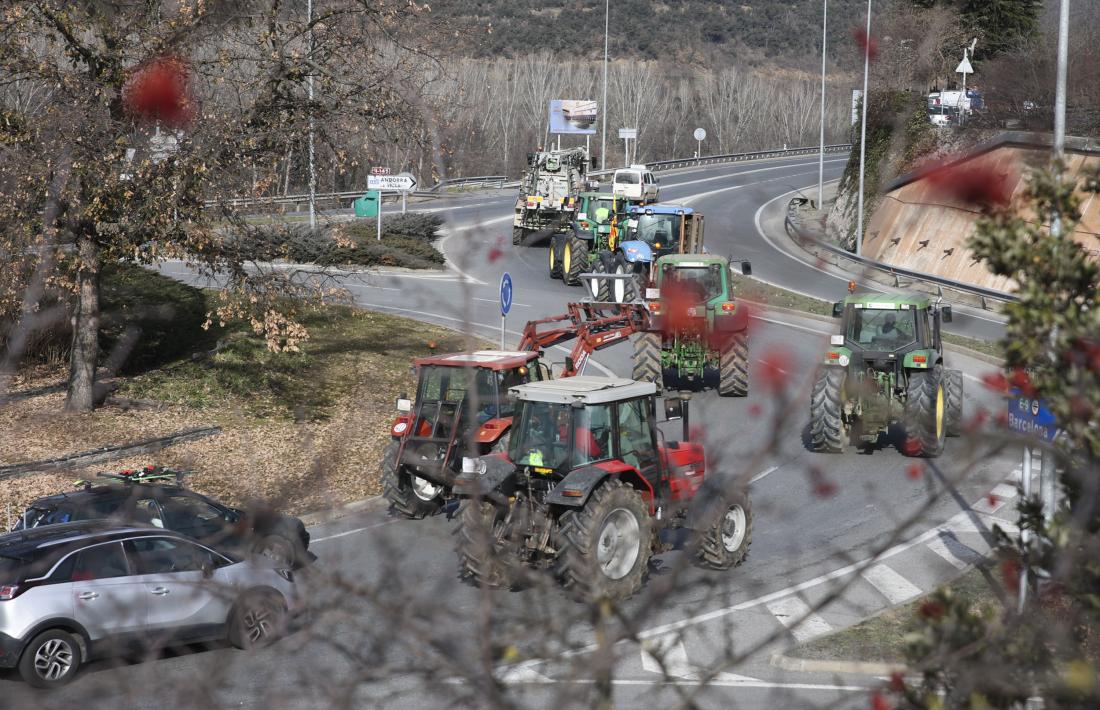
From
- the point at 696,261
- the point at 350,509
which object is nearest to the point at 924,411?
the point at 696,261

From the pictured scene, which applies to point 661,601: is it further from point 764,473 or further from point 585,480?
point 764,473

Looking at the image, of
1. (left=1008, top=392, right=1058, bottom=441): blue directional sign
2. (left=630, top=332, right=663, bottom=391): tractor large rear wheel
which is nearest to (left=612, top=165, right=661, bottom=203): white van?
(left=630, top=332, right=663, bottom=391): tractor large rear wheel

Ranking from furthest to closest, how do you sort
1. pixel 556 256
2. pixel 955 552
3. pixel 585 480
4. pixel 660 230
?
pixel 556 256 → pixel 660 230 → pixel 955 552 → pixel 585 480

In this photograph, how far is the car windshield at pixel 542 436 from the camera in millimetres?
11359

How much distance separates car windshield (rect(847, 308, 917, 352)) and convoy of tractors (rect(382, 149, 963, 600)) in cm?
2

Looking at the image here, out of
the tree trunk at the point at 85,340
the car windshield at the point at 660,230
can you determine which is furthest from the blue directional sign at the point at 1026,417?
the car windshield at the point at 660,230

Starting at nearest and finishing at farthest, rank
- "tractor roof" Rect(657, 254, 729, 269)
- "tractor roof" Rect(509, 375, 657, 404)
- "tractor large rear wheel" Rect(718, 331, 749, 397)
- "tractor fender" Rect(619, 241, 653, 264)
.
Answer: "tractor roof" Rect(509, 375, 657, 404), "tractor large rear wheel" Rect(718, 331, 749, 397), "tractor roof" Rect(657, 254, 729, 269), "tractor fender" Rect(619, 241, 653, 264)

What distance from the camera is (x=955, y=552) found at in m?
13.2

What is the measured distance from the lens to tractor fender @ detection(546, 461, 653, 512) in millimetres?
10531

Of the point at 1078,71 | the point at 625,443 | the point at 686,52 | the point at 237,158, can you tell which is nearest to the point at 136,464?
the point at 237,158

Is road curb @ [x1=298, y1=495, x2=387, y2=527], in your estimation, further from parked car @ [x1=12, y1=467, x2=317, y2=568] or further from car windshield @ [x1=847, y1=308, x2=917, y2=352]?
car windshield @ [x1=847, y1=308, x2=917, y2=352]

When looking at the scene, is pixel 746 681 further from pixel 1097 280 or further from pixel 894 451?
pixel 894 451

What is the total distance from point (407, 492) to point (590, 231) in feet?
63.5

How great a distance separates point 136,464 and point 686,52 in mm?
100954
